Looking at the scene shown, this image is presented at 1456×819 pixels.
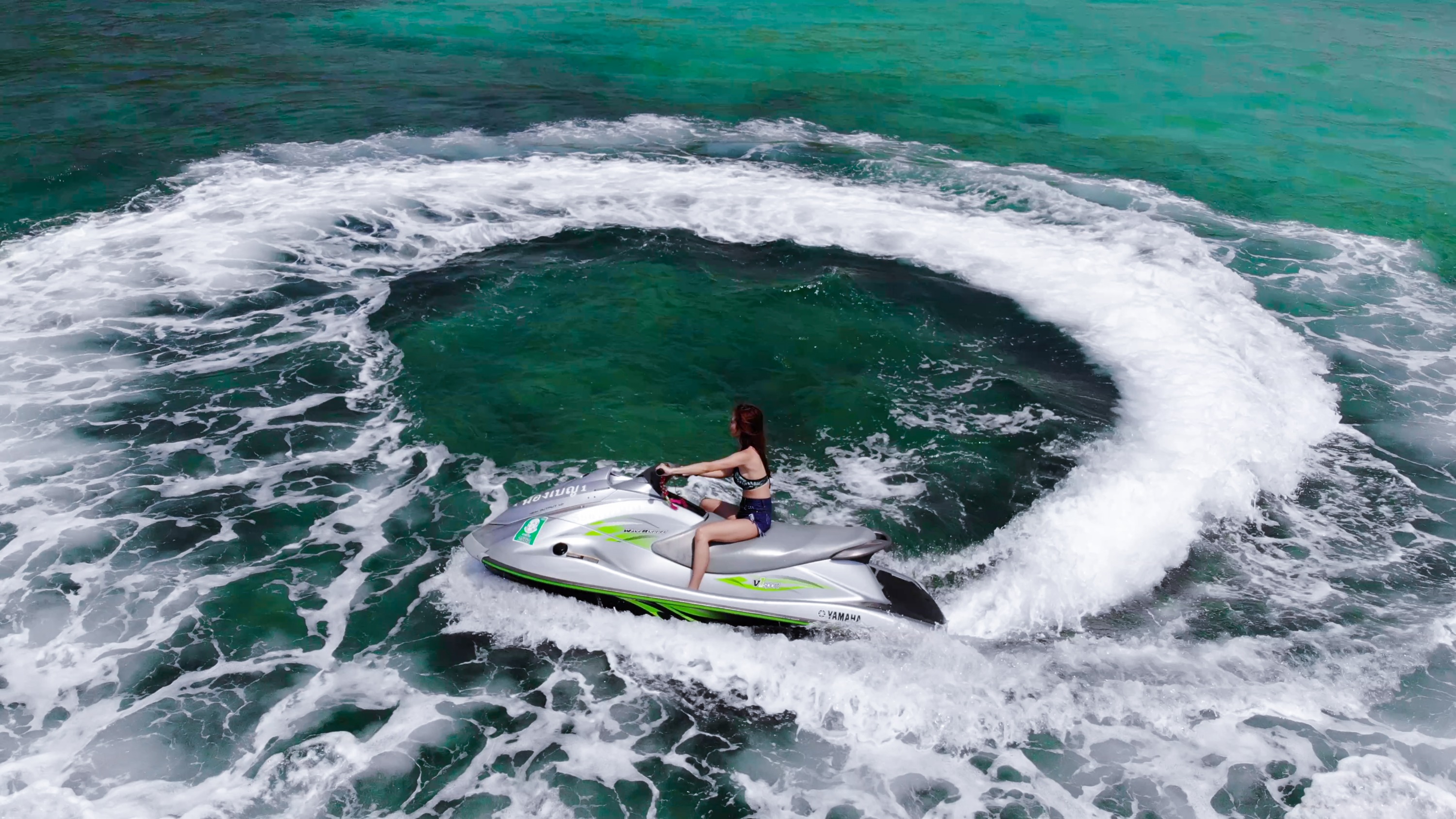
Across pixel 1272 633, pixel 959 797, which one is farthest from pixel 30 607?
pixel 1272 633

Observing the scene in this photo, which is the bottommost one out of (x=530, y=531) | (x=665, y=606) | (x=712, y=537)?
(x=665, y=606)

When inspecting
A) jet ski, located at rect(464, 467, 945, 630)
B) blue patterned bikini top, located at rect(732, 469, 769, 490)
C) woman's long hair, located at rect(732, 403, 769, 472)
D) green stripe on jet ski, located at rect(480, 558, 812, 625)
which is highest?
woman's long hair, located at rect(732, 403, 769, 472)

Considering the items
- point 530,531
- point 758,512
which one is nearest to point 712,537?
point 758,512

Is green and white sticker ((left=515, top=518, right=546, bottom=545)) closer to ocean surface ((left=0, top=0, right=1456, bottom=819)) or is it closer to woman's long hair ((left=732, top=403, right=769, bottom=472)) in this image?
ocean surface ((left=0, top=0, right=1456, bottom=819))

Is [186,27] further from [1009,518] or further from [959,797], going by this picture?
[959,797]

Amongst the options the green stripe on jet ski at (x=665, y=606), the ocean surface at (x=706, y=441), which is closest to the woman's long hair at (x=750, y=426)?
the green stripe on jet ski at (x=665, y=606)

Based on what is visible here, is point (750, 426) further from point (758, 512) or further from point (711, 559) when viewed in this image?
point (711, 559)

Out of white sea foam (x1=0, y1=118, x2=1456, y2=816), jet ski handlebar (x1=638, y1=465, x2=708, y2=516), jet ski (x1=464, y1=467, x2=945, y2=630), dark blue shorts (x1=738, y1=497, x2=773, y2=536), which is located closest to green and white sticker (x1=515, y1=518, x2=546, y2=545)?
jet ski (x1=464, y1=467, x2=945, y2=630)
